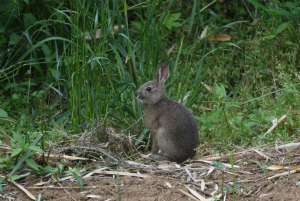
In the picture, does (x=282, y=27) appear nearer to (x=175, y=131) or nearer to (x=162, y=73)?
(x=162, y=73)

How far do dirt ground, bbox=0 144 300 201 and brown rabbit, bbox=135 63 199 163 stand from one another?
0.23 meters

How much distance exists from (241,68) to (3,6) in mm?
3423

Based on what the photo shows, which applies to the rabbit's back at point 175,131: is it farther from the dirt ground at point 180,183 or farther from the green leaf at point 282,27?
the green leaf at point 282,27

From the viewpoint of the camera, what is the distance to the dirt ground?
425 centimetres

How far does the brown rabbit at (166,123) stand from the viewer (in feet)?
17.4

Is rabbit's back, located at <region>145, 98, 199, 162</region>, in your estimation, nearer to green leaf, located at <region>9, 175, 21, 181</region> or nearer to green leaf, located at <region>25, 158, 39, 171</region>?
green leaf, located at <region>25, 158, 39, 171</region>

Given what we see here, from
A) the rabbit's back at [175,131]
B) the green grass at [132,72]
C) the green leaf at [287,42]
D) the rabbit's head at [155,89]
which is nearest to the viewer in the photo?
the rabbit's back at [175,131]

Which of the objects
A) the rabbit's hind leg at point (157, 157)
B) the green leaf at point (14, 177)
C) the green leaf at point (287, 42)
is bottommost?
the rabbit's hind leg at point (157, 157)

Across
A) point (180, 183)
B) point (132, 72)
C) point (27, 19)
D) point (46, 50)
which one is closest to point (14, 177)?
point (180, 183)

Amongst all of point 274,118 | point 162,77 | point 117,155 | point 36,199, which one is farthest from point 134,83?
point 36,199

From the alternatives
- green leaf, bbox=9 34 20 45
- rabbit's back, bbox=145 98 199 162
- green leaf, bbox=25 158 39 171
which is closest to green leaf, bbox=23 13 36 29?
green leaf, bbox=9 34 20 45

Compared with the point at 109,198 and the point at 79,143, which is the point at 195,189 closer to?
the point at 109,198

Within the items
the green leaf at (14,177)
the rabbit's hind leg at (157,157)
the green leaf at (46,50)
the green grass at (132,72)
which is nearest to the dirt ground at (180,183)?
the green leaf at (14,177)

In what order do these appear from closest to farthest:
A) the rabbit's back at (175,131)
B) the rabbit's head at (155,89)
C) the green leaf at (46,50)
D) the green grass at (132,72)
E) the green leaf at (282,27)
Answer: the rabbit's back at (175,131) → the green grass at (132,72) → the rabbit's head at (155,89) → the green leaf at (46,50) → the green leaf at (282,27)
